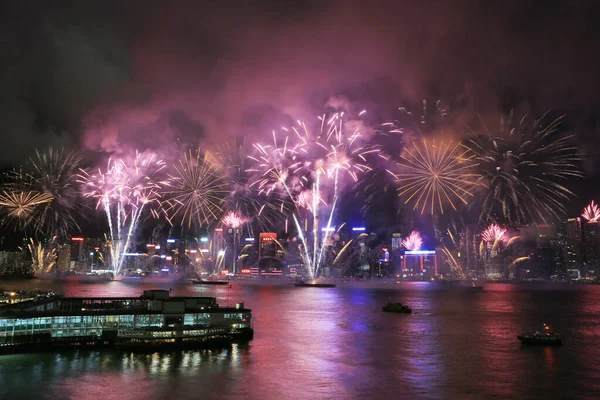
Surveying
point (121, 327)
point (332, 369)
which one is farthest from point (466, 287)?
point (121, 327)

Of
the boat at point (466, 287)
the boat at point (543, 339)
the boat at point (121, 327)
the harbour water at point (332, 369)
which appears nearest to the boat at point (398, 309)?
the harbour water at point (332, 369)

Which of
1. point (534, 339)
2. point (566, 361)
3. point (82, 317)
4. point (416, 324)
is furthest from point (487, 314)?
point (82, 317)

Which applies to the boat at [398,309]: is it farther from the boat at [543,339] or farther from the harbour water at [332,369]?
the boat at [543,339]

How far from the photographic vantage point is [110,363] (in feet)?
114

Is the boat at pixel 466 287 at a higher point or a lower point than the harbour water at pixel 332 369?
higher

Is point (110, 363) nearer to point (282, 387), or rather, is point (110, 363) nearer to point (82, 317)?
point (82, 317)

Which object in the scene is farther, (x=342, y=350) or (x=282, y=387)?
(x=342, y=350)

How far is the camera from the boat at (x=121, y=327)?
37688mm

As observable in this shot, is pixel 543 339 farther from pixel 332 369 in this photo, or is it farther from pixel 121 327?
pixel 121 327

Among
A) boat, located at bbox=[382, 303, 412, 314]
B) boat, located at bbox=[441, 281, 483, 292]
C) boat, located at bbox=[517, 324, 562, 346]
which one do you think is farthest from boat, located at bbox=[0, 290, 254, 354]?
boat, located at bbox=[441, 281, 483, 292]

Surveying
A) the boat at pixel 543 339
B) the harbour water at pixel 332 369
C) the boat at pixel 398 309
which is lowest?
the harbour water at pixel 332 369

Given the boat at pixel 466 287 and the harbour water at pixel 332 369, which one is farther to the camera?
the boat at pixel 466 287

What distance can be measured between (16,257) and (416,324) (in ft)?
625

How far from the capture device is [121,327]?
4159 centimetres
